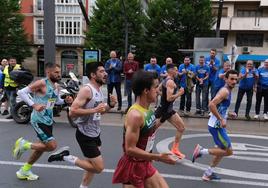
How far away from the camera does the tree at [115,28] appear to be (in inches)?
1371

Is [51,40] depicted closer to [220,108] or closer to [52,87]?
[52,87]

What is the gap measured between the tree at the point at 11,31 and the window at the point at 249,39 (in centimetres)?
2346

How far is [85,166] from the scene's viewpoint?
14.9 feet

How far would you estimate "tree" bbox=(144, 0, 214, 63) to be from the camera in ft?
109

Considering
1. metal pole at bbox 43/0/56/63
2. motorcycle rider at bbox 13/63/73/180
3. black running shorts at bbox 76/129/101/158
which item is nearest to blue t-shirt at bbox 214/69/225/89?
metal pole at bbox 43/0/56/63

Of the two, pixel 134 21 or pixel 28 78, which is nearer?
pixel 28 78

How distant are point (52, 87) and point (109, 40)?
29926 mm

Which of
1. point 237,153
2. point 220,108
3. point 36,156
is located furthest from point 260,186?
point 36,156

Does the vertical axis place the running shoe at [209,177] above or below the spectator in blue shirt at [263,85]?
below

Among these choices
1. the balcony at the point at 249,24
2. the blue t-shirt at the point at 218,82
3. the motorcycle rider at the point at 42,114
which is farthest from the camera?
the balcony at the point at 249,24

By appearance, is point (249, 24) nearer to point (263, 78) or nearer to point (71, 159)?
point (263, 78)

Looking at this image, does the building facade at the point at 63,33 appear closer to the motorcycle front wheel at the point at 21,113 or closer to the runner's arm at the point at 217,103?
the motorcycle front wheel at the point at 21,113

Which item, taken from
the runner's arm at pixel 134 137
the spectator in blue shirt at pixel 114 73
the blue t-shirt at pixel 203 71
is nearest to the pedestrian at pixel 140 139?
the runner's arm at pixel 134 137

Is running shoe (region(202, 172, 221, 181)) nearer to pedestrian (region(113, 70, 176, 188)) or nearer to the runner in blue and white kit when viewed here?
the runner in blue and white kit
